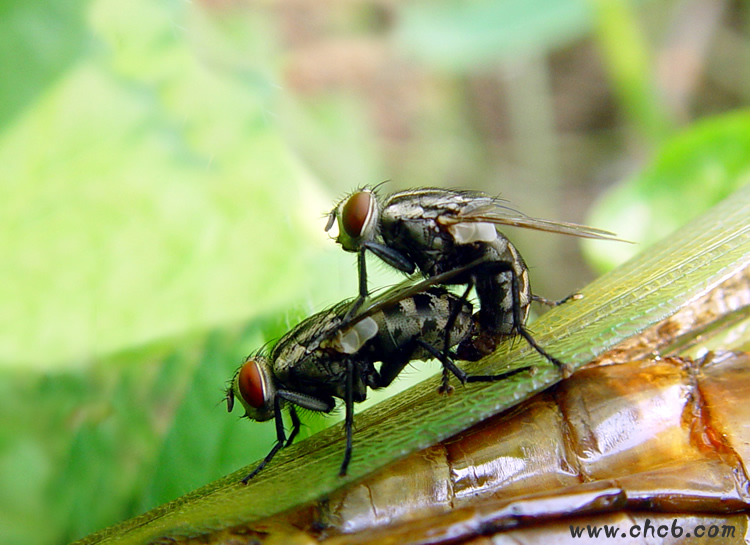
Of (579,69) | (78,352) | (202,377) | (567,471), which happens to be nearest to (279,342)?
(202,377)

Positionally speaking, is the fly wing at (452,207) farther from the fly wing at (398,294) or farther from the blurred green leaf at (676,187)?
the blurred green leaf at (676,187)

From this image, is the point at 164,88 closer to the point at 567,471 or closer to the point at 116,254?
the point at 116,254

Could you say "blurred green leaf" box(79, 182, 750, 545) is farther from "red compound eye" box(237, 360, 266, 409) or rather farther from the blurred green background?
the blurred green background

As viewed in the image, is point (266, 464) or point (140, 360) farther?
point (140, 360)

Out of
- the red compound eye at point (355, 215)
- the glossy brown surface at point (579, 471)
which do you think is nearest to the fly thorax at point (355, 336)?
the red compound eye at point (355, 215)

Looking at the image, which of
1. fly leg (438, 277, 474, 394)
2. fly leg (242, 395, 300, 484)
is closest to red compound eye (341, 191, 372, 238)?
fly leg (438, 277, 474, 394)

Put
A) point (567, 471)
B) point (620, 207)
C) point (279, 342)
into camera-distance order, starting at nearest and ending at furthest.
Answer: point (567, 471) < point (279, 342) < point (620, 207)

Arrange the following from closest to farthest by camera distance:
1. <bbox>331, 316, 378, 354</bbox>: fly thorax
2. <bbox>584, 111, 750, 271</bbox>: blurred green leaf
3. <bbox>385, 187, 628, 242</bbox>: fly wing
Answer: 1. <bbox>331, 316, 378, 354</bbox>: fly thorax
2. <bbox>385, 187, 628, 242</bbox>: fly wing
3. <bbox>584, 111, 750, 271</bbox>: blurred green leaf
